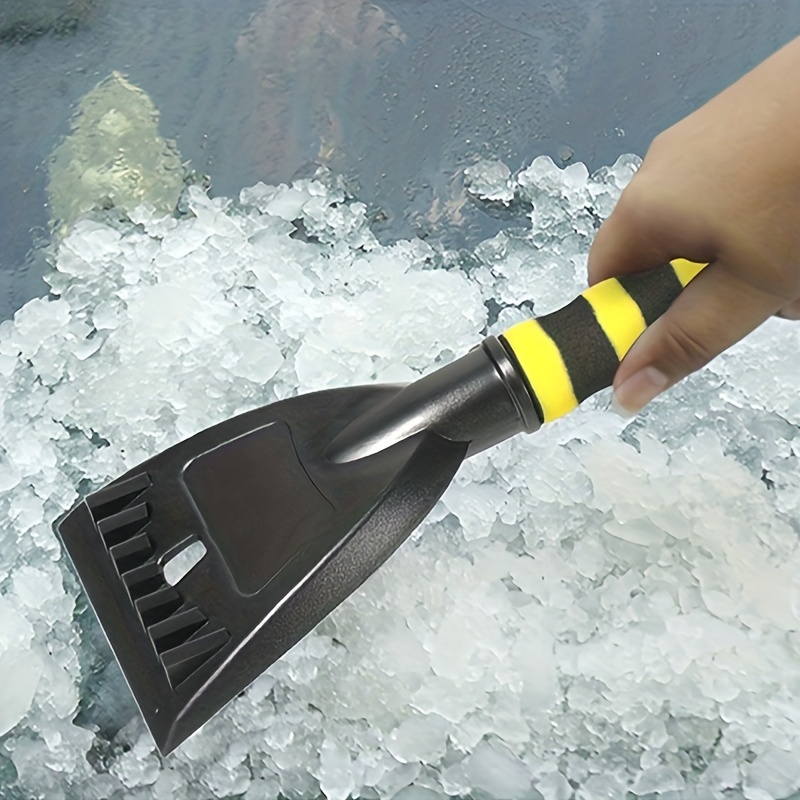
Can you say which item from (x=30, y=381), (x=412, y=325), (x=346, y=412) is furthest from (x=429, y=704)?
(x=30, y=381)

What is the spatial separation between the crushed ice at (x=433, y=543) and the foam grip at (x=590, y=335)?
0.23 meters

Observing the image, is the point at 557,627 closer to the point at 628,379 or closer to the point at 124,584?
the point at 628,379

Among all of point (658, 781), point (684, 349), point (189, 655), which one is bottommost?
point (658, 781)

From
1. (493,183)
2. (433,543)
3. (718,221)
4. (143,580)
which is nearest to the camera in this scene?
(718,221)

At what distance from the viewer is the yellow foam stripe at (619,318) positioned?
61 cm

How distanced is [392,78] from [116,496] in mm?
626

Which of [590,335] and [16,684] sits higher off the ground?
[590,335]

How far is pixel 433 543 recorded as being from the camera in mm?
811

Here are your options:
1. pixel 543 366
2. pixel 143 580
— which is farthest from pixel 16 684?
pixel 543 366

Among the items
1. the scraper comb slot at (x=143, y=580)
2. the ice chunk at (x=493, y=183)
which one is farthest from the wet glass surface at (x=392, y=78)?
the scraper comb slot at (x=143, y=580)

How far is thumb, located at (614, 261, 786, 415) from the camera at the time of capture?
0.56 m

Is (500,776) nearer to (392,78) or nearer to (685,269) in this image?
(685,269)

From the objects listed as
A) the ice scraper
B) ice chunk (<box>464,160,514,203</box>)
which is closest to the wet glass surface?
ice chunk (<box>464,160,514,203</box>)

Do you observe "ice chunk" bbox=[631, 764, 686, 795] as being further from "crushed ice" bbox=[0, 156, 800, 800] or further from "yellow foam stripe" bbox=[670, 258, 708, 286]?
"yellow foam stripe" bbox=[670, 258, 708, 286]
